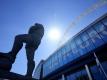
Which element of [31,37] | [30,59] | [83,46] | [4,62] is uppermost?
[83,46]

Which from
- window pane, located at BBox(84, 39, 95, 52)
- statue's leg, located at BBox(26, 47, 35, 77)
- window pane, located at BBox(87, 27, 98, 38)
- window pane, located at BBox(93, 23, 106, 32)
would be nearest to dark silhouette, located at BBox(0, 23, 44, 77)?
statue's leg, located at BBox(26, 47, 35, 77)

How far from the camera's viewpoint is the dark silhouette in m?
2.43

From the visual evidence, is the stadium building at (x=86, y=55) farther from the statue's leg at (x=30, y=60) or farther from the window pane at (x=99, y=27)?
the statue's leg at (x=30, y=60)

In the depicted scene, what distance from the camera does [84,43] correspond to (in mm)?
27016

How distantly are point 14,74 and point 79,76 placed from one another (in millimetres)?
22012

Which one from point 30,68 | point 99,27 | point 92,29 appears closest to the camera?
point 30,68

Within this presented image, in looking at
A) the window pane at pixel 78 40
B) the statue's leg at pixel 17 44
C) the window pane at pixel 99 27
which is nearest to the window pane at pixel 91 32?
the window pane at pixel 99 27

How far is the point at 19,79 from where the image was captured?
222cm

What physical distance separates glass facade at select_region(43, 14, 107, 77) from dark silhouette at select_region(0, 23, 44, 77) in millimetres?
21731

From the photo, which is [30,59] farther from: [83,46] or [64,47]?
[64,47]

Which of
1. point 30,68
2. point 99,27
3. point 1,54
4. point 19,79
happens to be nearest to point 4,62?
point 1,54

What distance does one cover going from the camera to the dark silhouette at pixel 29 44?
2427 mm

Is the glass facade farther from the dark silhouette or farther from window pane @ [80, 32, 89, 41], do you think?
the dark silhouette

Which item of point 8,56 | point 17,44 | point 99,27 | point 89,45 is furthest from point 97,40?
point 8,56
